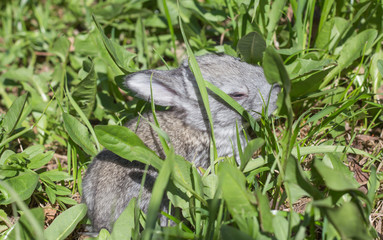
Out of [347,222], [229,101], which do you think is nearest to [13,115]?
[229,101]

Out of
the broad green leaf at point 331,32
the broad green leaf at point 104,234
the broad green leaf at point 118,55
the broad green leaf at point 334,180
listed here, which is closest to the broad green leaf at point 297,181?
the broad green leaf at point 334,180

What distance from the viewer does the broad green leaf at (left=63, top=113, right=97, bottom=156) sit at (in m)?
3.78

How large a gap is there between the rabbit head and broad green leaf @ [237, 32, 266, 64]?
112 mm

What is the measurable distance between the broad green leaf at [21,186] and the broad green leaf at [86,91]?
1071mm

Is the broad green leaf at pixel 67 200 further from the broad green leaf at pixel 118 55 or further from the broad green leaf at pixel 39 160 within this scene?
the broad green leaf at pixel 118 55

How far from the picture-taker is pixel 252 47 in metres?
3.83

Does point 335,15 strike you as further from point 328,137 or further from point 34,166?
point 34,166

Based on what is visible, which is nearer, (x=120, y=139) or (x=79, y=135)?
(x=120, y=139)

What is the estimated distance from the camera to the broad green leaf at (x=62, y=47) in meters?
4.99

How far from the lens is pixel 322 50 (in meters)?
4.04

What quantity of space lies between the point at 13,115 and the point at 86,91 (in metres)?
0.78

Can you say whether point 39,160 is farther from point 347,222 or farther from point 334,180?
point 347,222

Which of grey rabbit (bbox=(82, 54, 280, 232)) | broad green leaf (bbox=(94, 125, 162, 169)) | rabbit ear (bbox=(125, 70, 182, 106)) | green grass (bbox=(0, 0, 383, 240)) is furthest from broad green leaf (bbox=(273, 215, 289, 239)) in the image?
rabbit ear (bbox=(125, 70, 182, 106))

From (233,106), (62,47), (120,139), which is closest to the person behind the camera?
(120,139)
